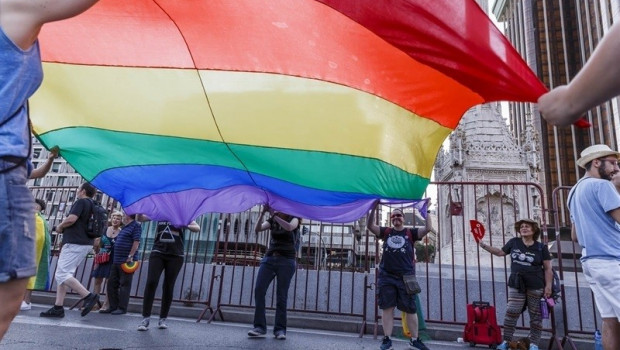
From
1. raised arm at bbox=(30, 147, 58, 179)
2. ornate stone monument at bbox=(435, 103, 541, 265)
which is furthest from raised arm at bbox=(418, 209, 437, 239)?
ornate stone monument at bbox=(435, 103, 541, 265)

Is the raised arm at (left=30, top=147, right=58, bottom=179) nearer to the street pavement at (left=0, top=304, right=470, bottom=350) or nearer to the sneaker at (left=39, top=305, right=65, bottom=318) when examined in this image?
the street pavement at (left=0, top=304, right=470, bottom=350)

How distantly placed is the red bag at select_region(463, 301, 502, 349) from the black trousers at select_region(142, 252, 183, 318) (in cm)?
426

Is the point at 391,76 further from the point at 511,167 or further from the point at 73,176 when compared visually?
the point at 73,176

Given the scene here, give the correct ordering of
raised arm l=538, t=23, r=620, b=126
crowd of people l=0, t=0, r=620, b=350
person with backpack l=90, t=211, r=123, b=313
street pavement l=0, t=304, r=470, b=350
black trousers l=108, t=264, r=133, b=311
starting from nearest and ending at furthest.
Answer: raised arm l=538, t=23, r=620, b=126 → crowd of people l=0, t=0, r=620, b=350 → street pavement l=0, t=304, r=470, b=350 → black trousers l=108, t=264, r=133, b=311 → person with backpack l=90, t=211, r=123, b=313

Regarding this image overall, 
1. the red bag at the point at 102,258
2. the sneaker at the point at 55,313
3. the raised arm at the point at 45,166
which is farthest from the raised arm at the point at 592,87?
the red bag at the point at 102,258

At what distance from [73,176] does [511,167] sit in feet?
260

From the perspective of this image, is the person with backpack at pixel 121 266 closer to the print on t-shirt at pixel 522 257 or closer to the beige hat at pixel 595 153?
the print on t-shirt at pixel 522 257

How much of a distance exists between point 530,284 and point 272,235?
11.9ft

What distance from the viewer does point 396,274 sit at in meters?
5.91

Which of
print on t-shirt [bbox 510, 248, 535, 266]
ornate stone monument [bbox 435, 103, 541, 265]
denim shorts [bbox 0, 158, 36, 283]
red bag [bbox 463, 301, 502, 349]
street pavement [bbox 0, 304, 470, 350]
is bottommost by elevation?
street pavement [bbox 0, 304, 470, 350]

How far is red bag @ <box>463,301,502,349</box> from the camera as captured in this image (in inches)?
248

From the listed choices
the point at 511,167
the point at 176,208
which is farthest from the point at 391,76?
the point at 511,167

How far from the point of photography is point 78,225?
6.71 m

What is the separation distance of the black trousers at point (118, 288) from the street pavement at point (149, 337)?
48 cm
